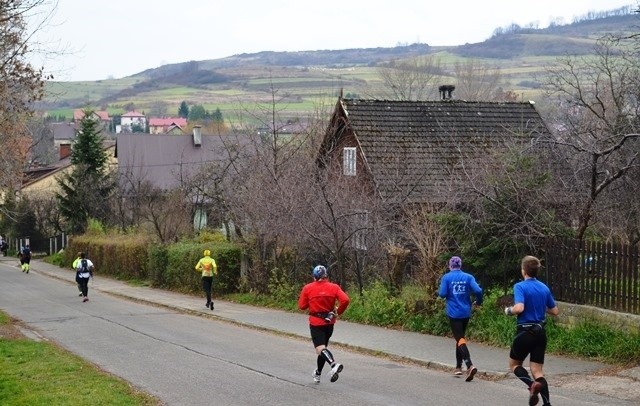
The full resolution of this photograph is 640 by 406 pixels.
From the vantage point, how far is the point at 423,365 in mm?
15320

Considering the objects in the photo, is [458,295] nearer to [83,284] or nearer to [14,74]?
[14,74]

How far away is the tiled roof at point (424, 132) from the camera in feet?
102

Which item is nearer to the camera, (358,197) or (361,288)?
(361,288)

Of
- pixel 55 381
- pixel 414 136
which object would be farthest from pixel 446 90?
pixel 55 381

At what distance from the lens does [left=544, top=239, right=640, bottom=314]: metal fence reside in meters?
14.5

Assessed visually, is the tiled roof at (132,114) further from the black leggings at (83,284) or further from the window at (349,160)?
the window at (349,160)

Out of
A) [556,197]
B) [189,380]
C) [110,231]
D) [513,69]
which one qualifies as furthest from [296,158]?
[513,69]

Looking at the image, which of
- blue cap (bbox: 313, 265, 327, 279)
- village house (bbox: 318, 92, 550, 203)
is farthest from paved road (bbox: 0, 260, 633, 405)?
village house (bbox: 318, 92, 550, 203)

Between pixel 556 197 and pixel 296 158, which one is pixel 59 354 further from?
pixel 296 158

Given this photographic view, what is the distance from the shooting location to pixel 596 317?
15.0 meters

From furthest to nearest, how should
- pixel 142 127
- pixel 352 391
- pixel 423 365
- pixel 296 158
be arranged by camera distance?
pixel 142 127, pixel 296 158, pixel 423 365, pixel 352 391

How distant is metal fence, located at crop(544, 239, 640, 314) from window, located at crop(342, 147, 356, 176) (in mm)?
17244

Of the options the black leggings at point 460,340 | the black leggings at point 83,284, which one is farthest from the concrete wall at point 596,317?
the black leggings at point 83,284

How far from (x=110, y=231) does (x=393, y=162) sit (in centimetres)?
2589
